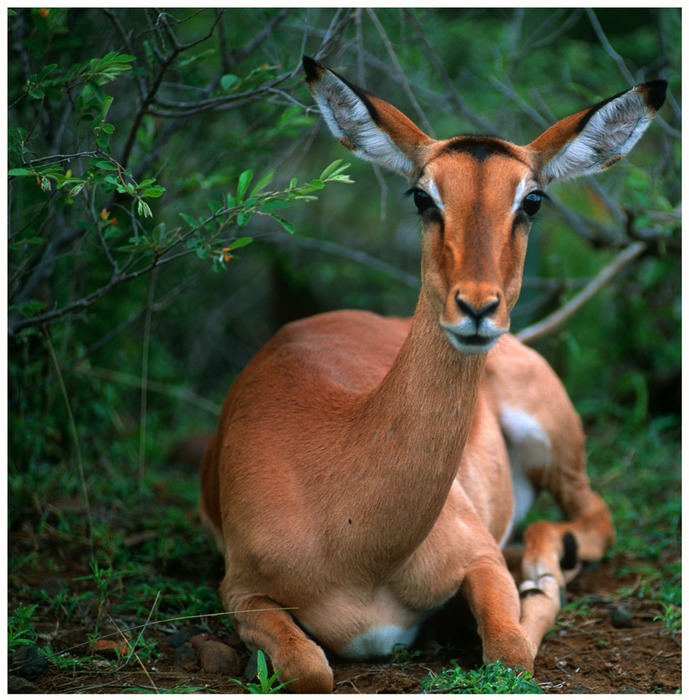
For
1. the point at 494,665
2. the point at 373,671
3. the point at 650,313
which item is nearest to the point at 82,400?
the point at 373,671

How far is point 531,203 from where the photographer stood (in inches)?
144

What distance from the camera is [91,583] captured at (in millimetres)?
4871

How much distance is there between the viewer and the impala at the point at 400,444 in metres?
3.53

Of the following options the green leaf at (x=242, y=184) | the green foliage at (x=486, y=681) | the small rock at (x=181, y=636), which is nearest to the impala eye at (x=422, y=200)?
the green leaf at (x=242, y=184)

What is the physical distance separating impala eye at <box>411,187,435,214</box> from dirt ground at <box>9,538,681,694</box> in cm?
194

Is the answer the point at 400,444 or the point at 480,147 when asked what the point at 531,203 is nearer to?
the point at 480,147

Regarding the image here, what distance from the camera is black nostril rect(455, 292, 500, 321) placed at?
3.19m

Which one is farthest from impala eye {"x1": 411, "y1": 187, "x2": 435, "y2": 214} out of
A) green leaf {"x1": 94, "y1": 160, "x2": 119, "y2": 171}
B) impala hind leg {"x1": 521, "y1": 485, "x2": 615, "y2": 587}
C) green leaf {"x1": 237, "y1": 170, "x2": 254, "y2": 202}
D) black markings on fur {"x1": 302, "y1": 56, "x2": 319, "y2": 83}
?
impala hind leg {"x1": 521, "y1": 485, "x2": 615, "y2": 587}

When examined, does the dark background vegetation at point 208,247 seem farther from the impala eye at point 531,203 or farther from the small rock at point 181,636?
the impala eye at point 531,203

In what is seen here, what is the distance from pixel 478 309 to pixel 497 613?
155 centimetres

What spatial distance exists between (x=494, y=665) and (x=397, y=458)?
0.93 m

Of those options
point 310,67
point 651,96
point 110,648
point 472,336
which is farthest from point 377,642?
point 651,96

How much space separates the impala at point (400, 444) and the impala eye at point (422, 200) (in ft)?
0.03

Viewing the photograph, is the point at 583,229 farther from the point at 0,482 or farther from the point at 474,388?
the point at 0,482
